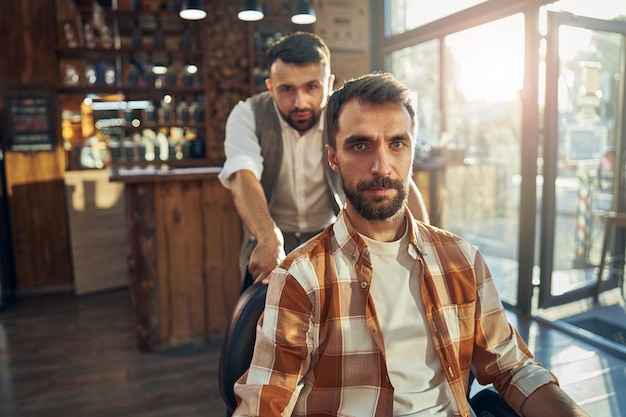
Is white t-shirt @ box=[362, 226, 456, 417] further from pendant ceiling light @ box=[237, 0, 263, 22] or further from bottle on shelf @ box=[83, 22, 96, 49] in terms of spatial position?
bottle on shelf @ box=[83, 22, 96, 49]

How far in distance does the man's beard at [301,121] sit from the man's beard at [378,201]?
718 mm

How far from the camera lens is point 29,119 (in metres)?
4.61

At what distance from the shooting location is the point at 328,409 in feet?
3.68

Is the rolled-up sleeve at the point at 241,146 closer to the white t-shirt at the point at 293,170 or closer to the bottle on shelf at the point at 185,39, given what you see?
the white t-shirt at the point at 293,170

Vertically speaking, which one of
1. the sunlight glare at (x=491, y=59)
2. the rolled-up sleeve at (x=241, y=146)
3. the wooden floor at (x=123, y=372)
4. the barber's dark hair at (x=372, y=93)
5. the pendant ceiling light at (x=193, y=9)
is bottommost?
the wooden floor at (x=123, y=372)

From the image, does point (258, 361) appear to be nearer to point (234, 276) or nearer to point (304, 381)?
point (304, 381)

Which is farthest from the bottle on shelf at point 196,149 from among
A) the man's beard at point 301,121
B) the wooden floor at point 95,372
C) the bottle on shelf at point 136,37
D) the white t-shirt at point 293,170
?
the man's beard at point 301,121

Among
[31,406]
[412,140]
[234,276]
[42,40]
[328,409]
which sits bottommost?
[31,406]


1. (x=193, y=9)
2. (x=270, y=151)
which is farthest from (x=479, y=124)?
(x=270, y=151)

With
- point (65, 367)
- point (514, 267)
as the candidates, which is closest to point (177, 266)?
point (65, 367)

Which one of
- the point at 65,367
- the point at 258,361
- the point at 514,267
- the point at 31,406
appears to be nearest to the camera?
the point at 258,361

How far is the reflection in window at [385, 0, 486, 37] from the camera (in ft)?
14.3

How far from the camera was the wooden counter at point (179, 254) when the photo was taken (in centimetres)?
313

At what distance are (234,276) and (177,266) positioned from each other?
0.39 m
